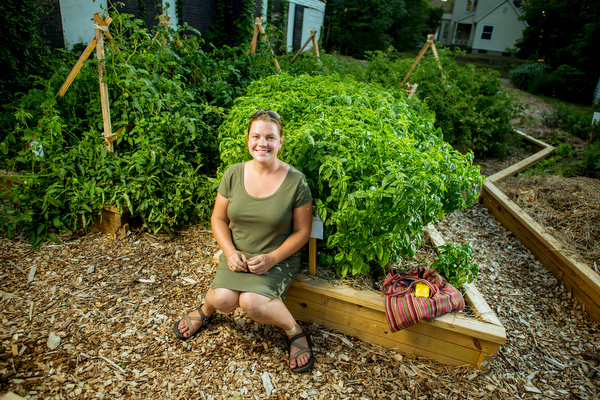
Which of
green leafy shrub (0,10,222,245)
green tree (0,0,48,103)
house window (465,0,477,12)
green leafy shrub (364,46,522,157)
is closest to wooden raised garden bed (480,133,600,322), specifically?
green leafy shrub (364,46,522,157)

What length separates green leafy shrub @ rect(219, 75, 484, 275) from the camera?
209 centimetres

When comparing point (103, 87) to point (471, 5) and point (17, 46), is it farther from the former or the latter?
point (471, 5)

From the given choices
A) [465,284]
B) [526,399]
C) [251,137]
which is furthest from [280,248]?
[526,399]

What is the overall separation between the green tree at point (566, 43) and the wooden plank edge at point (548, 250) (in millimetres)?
12292

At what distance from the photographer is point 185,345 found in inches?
91.7

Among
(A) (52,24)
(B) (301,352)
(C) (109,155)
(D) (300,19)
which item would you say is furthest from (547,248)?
(D) (300,19)

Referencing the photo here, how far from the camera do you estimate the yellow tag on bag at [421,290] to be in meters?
2.19

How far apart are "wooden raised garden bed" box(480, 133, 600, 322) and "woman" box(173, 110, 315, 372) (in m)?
2.31

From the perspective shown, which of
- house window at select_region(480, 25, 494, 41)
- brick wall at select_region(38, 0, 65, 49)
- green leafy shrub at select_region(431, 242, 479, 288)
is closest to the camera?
green leafy shrub at select_region(431, 242, 479, 288)

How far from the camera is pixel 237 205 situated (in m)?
2.24

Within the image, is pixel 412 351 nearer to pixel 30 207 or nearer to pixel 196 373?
pixel 196 373

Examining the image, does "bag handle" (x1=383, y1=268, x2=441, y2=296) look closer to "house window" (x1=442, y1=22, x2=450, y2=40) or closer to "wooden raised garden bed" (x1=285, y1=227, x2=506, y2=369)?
"wooden raised garden bed" (x1=285, y1=227, x2=506, y2=369)

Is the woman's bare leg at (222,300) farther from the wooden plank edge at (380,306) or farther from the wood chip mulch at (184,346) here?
the wooden plank edge at (380,306)

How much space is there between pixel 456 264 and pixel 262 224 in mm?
1383
